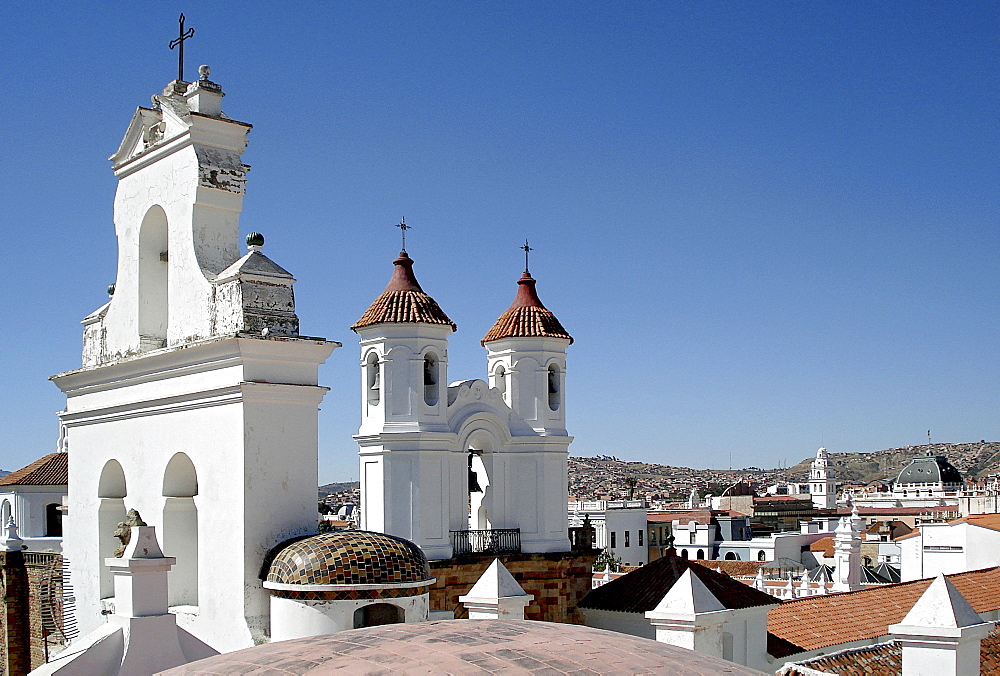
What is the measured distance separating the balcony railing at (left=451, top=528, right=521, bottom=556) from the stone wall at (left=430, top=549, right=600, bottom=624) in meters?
0.26

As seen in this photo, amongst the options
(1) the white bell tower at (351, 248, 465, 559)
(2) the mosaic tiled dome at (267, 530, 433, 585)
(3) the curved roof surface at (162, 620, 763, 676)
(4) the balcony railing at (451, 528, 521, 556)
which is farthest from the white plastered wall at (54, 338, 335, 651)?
(4) the balcony railing at (451, 528, 521, 556)

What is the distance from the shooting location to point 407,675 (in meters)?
3.25

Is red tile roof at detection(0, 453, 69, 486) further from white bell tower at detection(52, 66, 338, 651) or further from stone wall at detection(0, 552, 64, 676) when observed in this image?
white bell tower at detection(52, 66, 338, 651)

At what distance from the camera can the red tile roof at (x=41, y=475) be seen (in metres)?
21.8

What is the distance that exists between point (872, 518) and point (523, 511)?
48.4 metres

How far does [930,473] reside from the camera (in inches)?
3730

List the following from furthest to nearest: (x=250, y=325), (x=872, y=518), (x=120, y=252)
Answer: (x=872, y=518) < (x=120, y=252) < (x=250, y=325)

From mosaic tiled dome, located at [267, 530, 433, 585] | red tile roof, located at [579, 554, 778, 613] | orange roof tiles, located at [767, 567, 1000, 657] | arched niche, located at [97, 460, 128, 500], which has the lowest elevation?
orange roof tiles, located at [767, 567, 1000, 657]

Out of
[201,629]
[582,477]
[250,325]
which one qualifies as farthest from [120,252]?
[582,477]

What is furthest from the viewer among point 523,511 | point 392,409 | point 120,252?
point 523,511

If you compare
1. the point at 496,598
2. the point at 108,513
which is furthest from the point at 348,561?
the point at 108,513

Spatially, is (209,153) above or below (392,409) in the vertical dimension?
above

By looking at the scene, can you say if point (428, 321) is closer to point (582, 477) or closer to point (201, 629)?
point (201, 629)

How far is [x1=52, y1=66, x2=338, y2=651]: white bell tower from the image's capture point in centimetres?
780
